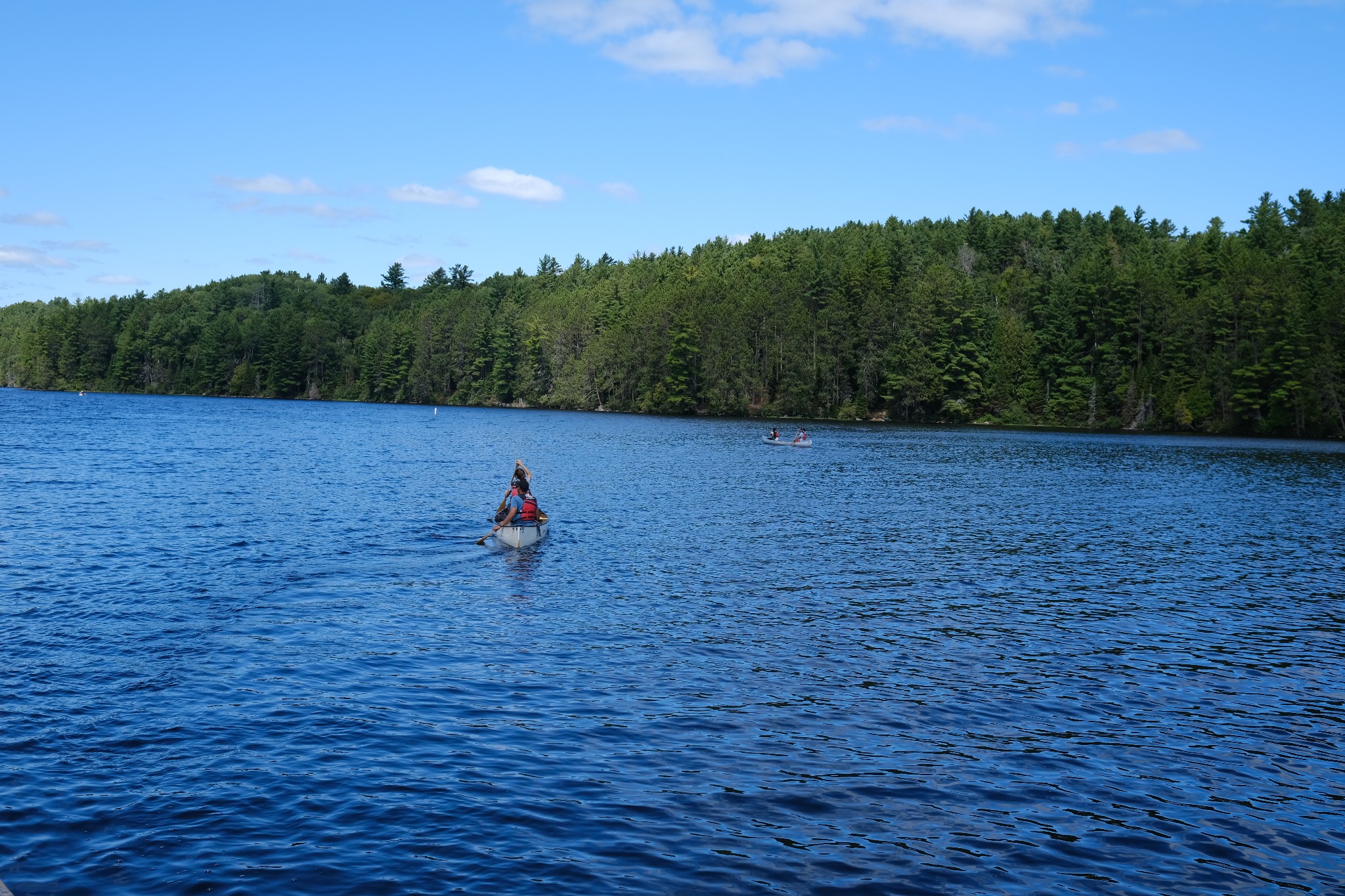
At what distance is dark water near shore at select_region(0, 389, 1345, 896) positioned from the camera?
38.8 ft

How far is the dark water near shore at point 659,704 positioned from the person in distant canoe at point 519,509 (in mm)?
1331

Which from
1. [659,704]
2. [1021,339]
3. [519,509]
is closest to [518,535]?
[519,509]

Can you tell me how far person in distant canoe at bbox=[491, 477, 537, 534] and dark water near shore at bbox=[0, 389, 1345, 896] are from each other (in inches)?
52.4

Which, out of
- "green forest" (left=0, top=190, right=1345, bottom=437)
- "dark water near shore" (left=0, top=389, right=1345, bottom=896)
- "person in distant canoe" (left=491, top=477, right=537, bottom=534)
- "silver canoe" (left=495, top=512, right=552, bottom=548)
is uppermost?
"green forest" (left=0, top=190, right=1345, bottom=437)

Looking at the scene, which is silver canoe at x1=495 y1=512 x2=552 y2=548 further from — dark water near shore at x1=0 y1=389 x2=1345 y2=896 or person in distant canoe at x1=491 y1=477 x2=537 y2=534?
dark water near shore at x1=0 y1=389 x2=1345 y2=896

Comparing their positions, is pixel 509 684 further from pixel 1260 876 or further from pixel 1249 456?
pixel 1249 456

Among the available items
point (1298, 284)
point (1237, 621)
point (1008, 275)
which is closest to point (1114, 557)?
point (1237, 621)

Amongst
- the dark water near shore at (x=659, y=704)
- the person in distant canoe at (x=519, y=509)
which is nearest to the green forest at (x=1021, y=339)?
the dark water near shore at (x=659, y=704)

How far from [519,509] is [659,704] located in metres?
17.8

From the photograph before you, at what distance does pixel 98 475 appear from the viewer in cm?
5162

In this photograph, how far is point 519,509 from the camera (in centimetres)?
3425

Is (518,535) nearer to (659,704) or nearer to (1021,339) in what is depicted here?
(659,704)

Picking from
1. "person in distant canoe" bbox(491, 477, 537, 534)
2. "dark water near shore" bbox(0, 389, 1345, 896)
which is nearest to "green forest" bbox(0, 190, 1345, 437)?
"dark water near shore" bbox(0, 389, 1345, 896)

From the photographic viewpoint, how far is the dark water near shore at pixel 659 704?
11820 millimetres
